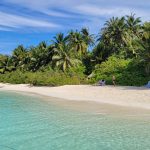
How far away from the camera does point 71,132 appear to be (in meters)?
14.4

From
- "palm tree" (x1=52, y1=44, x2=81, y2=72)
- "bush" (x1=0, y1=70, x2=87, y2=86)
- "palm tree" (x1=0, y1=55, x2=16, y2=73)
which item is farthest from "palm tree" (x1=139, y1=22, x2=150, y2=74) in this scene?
"palm tree" (x1=0, y1=55, x2=16, y2=73)

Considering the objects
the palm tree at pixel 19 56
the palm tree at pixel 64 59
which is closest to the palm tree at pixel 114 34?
the palm tree at pixel 64 59

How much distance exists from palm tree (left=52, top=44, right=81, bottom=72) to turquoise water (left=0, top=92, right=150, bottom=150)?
29.5 m

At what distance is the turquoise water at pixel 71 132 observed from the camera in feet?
39.3

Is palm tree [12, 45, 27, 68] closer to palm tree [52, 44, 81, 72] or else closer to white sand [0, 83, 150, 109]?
palm tree [52, 44, 81, 72]

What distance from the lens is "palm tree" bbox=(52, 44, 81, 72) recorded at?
49.3m

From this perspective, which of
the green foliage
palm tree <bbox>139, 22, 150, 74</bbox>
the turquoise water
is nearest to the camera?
the turquoise water

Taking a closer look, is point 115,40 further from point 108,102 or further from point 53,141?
point 53,141

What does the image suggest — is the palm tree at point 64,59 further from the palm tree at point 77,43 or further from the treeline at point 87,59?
the palm tree at point 77,43

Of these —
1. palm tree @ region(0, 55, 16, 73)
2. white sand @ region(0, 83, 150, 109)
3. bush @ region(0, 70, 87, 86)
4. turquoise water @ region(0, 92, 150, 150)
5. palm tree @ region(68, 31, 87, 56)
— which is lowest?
turquoise water @ region(0, 92, 150, 150)

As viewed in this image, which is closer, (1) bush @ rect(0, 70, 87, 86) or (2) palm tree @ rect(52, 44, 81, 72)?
(1) bush @ rect(0, 70, 87, 86)

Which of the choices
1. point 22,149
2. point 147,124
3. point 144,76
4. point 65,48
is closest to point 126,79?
point 144,76

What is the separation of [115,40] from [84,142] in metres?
41.7

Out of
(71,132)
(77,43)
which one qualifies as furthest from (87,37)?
(71,132)
